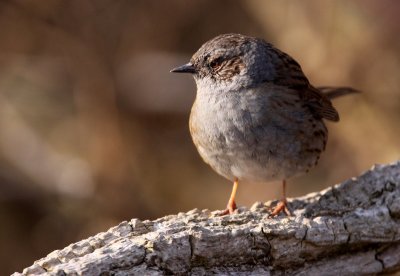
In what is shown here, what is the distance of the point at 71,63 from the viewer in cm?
736

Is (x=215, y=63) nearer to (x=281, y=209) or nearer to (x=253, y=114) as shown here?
(x=253, y=114)

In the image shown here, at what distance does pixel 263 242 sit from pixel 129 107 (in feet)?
13.7

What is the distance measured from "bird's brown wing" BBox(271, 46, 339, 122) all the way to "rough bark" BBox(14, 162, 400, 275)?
0.60 metres

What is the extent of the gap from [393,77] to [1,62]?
3.92 m

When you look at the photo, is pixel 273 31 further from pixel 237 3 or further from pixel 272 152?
pixel 272 152

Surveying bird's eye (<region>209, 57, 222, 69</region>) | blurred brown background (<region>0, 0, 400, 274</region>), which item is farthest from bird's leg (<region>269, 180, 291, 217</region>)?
blurred brown background (<region>0, 0, 400, 274</region>)

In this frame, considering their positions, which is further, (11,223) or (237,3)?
(237,3)

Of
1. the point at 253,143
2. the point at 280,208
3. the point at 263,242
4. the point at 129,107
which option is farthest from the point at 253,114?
the point at 129,107

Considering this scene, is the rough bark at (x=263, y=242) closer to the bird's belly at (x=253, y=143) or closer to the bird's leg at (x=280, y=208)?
the bird's leg at (x=280, y=208)

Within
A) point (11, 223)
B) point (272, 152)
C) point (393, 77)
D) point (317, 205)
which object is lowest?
point (317, 205)

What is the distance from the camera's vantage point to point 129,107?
752 cm

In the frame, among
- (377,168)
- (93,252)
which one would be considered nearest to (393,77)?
(377,168)

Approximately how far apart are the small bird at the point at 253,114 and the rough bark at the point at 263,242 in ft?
0.90

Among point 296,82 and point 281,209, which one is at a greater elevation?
point 296,82
